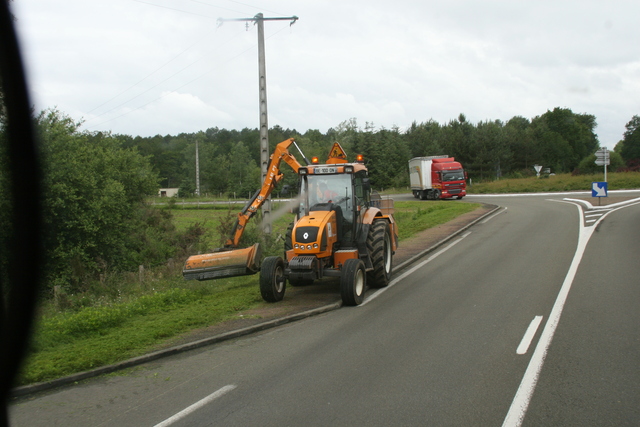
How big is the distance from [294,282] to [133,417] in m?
7.53

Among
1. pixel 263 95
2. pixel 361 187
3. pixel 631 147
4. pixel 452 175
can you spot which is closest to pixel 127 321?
pixel 361 187

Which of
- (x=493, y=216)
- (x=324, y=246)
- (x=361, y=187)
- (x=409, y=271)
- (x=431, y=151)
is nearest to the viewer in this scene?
(x=324, y=246)

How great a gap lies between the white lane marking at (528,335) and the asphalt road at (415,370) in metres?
0.02

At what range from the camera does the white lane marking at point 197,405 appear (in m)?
5.50

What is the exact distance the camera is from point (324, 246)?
11234 millimetres

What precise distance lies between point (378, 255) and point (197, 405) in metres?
6.94

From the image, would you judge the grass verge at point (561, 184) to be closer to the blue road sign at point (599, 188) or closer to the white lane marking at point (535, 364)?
the blue road sign at point (599, 188)

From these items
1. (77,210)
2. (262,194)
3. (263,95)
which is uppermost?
(263,95)

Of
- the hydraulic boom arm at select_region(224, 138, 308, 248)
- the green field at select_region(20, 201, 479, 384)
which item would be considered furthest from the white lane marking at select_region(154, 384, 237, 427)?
the hydraulic boom arm at select_region(224, 138, 308, 248)

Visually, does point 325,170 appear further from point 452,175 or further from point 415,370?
point 452,175

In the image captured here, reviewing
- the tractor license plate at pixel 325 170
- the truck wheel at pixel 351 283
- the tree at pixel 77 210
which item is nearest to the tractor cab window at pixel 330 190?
the tractor license plate at pixel 325 170

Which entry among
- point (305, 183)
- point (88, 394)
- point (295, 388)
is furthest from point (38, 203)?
point (295, 388)

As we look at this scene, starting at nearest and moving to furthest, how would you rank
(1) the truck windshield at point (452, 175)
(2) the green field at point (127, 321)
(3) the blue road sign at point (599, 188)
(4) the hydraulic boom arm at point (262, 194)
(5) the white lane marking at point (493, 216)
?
(2) the green field at point (127, 321), (4) the hydraulic boom arm at point (262, 194), (5) the white lane marking at point (493, 216), (3) the blue road sign at point (599, 188), (1) the truck windshield at point (452, 175)

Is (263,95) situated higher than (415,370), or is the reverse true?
(263,95)
